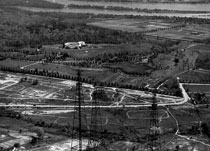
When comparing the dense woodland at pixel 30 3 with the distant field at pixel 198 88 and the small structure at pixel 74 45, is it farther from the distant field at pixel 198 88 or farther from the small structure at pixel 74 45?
the distant field at pixel 198 88

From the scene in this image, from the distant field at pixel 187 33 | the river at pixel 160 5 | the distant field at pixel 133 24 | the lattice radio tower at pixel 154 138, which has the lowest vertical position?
the lattice radio tower at pixel 154 138

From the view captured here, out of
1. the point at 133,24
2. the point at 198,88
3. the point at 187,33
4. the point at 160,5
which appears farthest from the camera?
the point at 160,5

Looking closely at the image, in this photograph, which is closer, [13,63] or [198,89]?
[198,89]

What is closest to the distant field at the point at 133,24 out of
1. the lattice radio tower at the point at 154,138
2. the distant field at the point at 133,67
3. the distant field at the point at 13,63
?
the distant field at the point at 133,67

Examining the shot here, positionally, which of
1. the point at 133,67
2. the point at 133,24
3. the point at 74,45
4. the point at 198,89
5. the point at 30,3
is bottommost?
the point at 198,89

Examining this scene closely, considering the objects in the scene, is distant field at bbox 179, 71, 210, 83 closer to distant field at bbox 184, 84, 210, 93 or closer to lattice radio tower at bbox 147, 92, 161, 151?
distant field at bbox 184, 84, 210, 93

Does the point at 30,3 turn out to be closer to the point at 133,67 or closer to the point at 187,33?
the point at 187,33

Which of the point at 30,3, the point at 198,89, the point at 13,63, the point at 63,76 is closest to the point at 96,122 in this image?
the point at 198,89

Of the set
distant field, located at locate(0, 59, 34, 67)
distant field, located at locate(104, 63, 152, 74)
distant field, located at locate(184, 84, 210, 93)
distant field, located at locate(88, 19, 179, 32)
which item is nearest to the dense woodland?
distant field, located at locate(88, 19, 179, 32)
